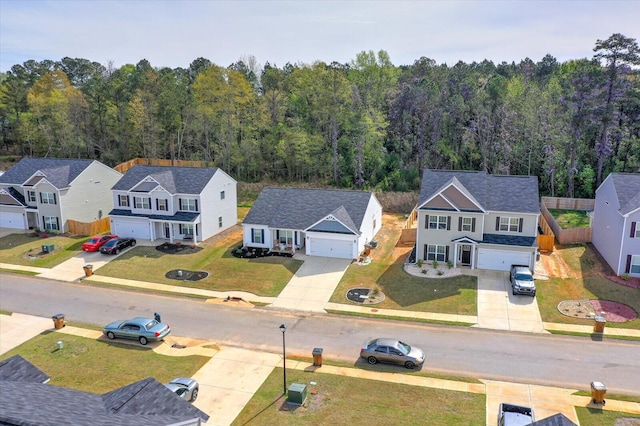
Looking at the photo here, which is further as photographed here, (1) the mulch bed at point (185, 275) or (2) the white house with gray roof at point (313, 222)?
(2) the white house with gray roof at point (313, 222)

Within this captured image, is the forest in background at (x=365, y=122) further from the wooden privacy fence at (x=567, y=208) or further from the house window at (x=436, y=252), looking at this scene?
the house window at (x=436, y=252)

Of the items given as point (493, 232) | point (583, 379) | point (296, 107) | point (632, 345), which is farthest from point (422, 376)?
point (296, 107)

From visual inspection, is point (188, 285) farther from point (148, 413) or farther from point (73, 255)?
point (148, 413)

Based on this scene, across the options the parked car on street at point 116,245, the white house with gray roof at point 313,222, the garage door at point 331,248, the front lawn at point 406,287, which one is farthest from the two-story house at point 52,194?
the front lawn at point 406,287

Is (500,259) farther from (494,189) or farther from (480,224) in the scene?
(494,189)

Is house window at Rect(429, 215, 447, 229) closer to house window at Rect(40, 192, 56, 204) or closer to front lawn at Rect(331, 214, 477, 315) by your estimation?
front lawn at Rect(331, 214, 477, 315)

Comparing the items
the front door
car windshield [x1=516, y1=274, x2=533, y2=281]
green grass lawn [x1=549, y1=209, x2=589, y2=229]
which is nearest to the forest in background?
green grass lawn [x1=549, y1=209, x2=589, y2=229]

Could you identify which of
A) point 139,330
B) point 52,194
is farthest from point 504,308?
point 52,194
